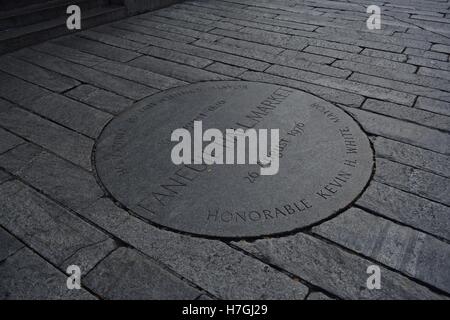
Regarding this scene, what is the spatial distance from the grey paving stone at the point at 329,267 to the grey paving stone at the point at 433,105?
6.46ft

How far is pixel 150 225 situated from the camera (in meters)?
2.21

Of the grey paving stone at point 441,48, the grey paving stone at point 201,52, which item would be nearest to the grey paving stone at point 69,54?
the grey paving stone at point 201,52

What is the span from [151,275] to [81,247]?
0.47 m

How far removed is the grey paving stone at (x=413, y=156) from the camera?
8.60ft

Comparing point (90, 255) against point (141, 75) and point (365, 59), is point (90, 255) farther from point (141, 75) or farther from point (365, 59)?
point (365, 59)

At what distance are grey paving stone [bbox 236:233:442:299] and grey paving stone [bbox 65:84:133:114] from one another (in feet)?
6.37

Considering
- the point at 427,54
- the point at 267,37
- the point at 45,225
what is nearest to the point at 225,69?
the point at 267,37

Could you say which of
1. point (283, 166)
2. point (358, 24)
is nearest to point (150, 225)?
point (283, 166)

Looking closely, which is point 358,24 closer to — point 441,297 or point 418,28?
point 418,28

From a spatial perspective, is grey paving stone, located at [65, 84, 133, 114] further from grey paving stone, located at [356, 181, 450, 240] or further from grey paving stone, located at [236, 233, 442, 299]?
grey paving stone, located at [356, 181, 450, 240]

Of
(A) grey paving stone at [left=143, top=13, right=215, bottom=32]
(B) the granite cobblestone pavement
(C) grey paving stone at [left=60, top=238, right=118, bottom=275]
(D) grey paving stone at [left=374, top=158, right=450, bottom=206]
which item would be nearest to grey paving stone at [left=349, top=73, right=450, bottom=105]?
(B) the granite cobblestone pavement

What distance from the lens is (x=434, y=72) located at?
3928 millimetres

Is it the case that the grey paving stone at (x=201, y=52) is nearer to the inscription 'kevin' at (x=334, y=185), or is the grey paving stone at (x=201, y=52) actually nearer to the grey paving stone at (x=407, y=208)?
the inscription 'kevin' at (x=334, y=185)

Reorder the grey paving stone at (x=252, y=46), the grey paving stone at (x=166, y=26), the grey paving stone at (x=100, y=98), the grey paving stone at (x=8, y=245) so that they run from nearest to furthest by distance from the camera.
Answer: the grey paving stone at (x=8, y=245) < the grey paving stone at (x=100, y=98) < the grey paving stone at (x=252, y=46) < the grey paving stone at (x=166, y=26)
